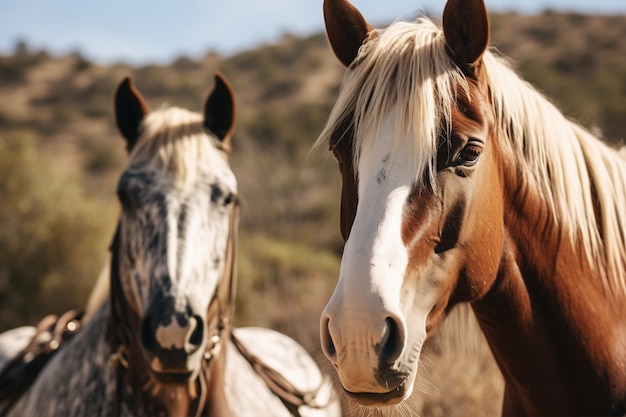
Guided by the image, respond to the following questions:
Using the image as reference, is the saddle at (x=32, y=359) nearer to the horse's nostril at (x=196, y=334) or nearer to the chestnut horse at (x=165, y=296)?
the chestnut horse at (x=165, y=296)

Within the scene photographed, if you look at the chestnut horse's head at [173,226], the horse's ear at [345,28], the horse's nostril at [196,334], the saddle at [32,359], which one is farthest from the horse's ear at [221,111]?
the saddle at [32,359]

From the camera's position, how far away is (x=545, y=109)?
206cm

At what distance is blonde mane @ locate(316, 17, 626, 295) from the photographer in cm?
175

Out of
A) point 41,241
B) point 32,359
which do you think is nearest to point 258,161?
point 41,241

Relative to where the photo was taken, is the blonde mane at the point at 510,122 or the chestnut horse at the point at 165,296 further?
the chestnut horse at the point at 165,296

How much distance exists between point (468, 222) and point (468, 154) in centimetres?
19

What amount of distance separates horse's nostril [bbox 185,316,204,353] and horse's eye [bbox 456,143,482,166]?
4.13 feet

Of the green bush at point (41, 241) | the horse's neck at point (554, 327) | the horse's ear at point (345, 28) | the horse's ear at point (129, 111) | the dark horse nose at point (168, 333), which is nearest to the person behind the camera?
the horse's neck at point (554, 327)

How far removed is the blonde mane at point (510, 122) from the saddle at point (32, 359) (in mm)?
2208

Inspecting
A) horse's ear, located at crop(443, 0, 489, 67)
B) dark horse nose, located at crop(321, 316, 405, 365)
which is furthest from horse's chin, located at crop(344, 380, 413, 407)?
horse's ear, located at crop(443, 0, 489, 67)

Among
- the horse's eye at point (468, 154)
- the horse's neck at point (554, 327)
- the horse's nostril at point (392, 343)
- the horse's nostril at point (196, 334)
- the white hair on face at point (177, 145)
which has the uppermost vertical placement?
the horse's eye at point (468, 154)

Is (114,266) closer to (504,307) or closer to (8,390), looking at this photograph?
(8,390)

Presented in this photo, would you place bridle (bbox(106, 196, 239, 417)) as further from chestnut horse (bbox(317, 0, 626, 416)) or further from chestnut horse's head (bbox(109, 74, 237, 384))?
chestnut horse (bbox(317, 0, 626, 416))

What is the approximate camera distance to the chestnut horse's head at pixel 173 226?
7.93ft
